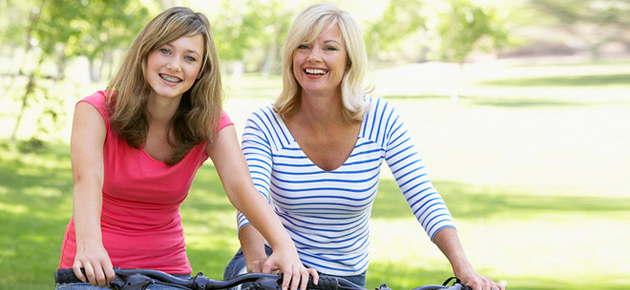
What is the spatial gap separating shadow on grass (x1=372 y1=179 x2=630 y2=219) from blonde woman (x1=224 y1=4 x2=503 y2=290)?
83 centimetres

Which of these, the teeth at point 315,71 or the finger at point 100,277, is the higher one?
the teeth at point 315,71

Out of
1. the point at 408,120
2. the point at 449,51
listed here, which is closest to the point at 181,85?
the point at 408,120

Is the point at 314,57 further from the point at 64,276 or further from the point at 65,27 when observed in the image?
the point at 65,27

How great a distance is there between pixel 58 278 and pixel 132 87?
95 cm

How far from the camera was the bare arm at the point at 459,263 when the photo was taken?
1891 millimetres

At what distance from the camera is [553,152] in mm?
1841

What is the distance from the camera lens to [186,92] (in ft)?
8.02

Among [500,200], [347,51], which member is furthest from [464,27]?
[347,51]

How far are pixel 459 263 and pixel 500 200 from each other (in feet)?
35.4

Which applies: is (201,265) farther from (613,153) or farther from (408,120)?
(408,120)

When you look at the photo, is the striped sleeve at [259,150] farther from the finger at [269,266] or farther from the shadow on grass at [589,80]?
the shadow on grass at [589,80]

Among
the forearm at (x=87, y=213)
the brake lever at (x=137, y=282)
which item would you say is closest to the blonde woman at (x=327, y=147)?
the forearm at (x=87, y=213)

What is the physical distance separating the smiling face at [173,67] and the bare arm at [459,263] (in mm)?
969

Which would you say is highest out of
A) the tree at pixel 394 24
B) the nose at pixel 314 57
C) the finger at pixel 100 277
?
the tree at pixel 394 24
